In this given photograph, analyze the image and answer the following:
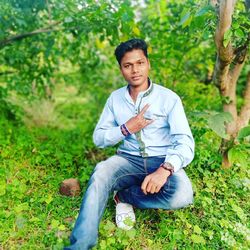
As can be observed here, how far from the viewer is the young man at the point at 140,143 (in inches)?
109

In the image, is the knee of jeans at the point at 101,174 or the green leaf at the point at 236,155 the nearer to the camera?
the knee of jeans at the point at 101,174

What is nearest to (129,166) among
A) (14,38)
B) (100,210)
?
(100,210)

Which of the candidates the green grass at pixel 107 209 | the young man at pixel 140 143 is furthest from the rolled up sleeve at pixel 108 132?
the green grass at pixel 107 209

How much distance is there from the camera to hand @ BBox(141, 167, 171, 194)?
103 inches

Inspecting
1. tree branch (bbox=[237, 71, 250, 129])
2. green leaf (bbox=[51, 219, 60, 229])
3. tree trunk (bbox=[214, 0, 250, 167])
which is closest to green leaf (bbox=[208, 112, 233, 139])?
tree trunk (bbox=[214, 0, 250, 167])

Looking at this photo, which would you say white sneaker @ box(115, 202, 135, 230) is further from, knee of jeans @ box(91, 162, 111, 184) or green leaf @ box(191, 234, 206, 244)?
green leaf @ box(191, 234, 206, 244)

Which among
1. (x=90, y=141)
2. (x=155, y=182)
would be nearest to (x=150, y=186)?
(x=155, y=182)

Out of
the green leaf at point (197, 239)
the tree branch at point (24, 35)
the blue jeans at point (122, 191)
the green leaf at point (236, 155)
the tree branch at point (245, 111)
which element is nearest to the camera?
the blue jeans at point (122, 191)

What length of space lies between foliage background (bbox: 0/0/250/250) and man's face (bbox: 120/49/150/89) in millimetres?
463

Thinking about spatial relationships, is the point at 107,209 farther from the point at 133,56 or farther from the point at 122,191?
the point at 133,56

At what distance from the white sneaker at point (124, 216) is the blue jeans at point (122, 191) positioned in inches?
2.1

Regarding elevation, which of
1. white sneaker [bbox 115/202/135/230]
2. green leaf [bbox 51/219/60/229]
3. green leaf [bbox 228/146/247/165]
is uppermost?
green leaf [bbox 228/146/247/165]

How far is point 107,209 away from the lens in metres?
3.13

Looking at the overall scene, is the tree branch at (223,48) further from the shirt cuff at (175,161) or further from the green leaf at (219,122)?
the shirt cuff at (175,161)
